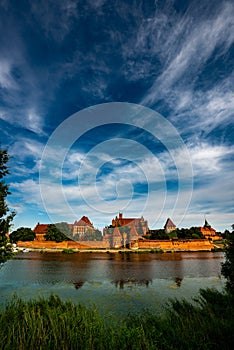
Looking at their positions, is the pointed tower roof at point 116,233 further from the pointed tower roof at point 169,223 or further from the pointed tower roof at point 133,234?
the pointed tower roof at point 169,223

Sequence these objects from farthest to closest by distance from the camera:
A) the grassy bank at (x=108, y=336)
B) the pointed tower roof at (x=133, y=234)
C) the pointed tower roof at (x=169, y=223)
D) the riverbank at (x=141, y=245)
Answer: the pointed tower roof at (x=169, y=223), the pointed tower roof at (x=133, y=234), the riverbank at (x=141, y=245), the grassy bank at (x=108, y=336)

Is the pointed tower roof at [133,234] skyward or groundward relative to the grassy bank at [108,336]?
skyward

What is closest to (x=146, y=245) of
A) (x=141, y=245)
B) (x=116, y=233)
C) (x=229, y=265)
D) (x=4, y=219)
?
(x=141, y=245)

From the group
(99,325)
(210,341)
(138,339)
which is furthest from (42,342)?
(210,341)

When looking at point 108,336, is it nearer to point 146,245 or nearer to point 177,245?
point 146,245

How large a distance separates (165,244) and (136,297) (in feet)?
205

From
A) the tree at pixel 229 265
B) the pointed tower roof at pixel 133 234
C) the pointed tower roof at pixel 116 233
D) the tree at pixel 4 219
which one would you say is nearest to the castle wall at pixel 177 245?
the pointed tower roof at pixel 133 234

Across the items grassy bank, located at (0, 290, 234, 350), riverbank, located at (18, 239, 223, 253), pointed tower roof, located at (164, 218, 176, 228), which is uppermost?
pointed tower roof, located at (164, 218, 176, 228)

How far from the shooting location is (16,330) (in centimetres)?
563

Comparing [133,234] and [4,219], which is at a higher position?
[133,234]

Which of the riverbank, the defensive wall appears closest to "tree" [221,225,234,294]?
the riverbank

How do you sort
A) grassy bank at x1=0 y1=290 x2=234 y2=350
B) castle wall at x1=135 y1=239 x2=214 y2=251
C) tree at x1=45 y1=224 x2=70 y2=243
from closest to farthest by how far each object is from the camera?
grassy bank at x1=0 y1=290 x2=234 y2=350
tree at x1=45 y1=224 x2=70 y2=243
castle wall at x1=135 y1=239 x2=214 y2=251

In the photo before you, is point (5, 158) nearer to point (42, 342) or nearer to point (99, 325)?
point (42, 342)

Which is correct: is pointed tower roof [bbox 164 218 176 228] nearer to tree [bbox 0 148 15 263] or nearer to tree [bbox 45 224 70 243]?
tree [bbox 45 224 70 243]
